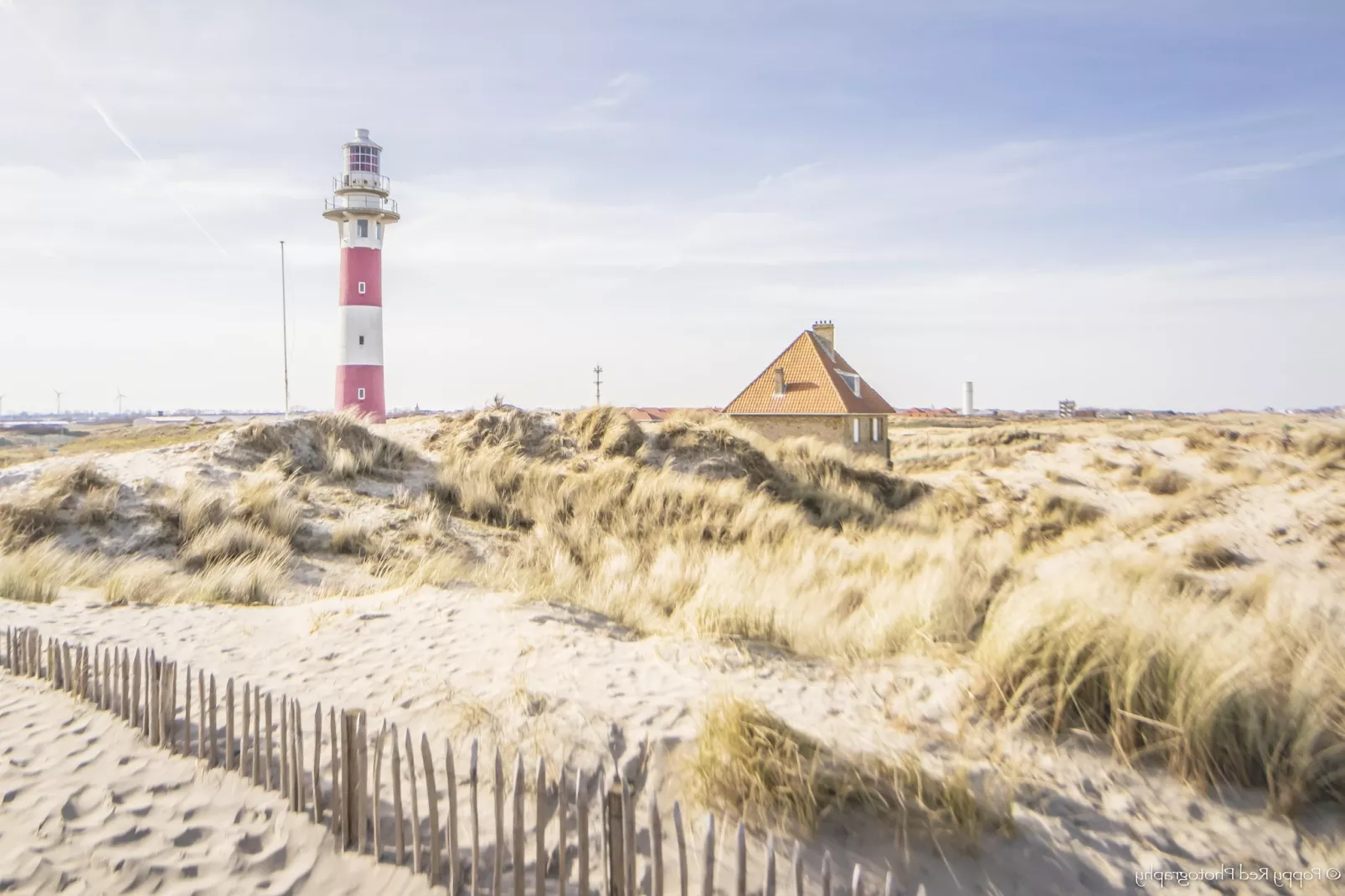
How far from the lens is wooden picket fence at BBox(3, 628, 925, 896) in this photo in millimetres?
2939

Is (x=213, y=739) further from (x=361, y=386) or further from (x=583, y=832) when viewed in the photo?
(x=361, y=386)

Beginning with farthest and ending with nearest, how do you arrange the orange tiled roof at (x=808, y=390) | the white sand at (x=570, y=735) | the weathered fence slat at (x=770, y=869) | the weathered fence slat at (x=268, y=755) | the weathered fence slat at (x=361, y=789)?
the orange tiled roof at (x=808, y=390), the weathered fence slat at (x=268, y=755), the weathered fence slat at (x=361, y=789), the white sand at (x=570, y=735), the weathered fence slat at (x=770, y=869)

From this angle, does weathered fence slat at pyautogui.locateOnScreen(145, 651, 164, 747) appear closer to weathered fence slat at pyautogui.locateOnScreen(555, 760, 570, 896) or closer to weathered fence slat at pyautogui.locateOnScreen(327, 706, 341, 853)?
weathered fence slat at pyautogui.locateOnScreen(327, 706, 341, 853)

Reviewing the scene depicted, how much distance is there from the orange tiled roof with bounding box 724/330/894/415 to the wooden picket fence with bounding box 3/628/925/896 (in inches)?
942

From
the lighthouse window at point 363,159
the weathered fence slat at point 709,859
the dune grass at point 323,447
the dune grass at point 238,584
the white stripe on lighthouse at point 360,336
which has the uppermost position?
→ the lighthouse window at point 363,159

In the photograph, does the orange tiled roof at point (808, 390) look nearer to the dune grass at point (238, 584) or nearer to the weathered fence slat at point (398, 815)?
the dune grass at point (238, 584)

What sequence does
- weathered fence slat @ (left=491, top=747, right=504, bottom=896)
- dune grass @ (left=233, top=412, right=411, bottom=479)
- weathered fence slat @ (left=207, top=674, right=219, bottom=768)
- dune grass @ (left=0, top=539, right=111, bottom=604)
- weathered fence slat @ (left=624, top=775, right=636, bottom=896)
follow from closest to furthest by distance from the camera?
weathered fence slat @ (left=624, top=775, right=636, bottom=896) < weathered fence slat @ (left=491, top=747, right=504, bottom=896) < weathered fence slat @ (left=207, top=674, right=219, bottom=768) < dune grass @ (left=0, top=539, right=111, bottom=604) < dune grass @ (left=233, top=412, right=411, bottom=479)

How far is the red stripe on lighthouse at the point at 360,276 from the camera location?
28.7 meters

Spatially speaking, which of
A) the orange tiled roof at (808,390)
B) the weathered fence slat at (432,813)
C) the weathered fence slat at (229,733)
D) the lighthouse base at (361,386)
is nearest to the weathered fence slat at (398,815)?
the weathered fence slat at (432,813)

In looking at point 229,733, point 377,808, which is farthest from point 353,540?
point 377,808

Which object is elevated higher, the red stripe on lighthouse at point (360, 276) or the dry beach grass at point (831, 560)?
the red stripe on lighthouse at point (360, 276)

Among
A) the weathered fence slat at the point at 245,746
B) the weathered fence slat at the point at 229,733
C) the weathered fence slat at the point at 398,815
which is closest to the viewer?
the weathered fence slat at the point at 398,815

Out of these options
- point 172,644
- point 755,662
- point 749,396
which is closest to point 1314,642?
point 755,662

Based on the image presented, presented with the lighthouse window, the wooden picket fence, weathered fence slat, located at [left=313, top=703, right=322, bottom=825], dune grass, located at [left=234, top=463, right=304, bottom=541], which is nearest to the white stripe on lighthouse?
the lighthouse window
